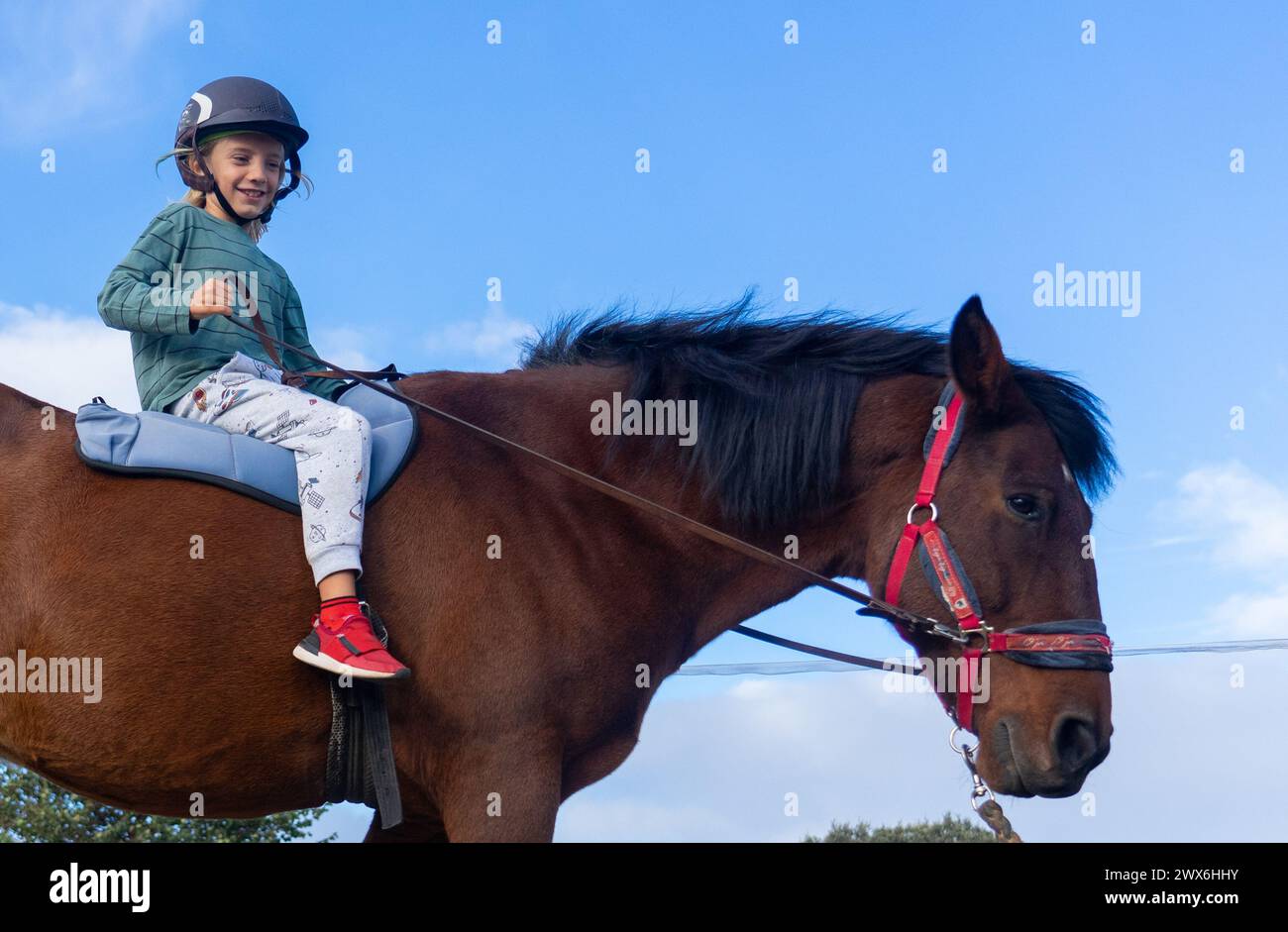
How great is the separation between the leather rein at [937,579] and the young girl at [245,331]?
20cm

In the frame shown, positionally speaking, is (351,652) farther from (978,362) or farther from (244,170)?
(978,362)

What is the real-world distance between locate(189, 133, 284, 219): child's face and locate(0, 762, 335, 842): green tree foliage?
1145cm

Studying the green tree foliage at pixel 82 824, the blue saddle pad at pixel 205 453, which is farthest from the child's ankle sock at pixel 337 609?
the green tree foliage at pixel 82 824

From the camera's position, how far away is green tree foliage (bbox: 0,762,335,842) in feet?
49.0

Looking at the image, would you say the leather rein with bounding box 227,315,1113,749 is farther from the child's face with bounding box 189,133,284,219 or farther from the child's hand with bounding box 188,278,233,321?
the child's face with bounding box 189,133,284,219

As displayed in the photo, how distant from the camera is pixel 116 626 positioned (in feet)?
13.8

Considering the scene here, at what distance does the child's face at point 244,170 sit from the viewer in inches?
207

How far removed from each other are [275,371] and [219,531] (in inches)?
42.0

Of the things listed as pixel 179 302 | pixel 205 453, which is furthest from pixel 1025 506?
pixel 179 302

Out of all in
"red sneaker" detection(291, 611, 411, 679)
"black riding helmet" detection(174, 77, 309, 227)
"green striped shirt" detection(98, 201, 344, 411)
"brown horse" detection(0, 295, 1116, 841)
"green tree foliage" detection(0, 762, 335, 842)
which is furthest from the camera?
"green tree foliage" detection(0, 762, 335, 842)

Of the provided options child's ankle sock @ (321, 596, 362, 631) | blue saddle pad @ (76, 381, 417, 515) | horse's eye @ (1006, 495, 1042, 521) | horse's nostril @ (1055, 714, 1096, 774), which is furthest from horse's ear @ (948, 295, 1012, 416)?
child's ankle sock @ (321, 596, 362, 631)

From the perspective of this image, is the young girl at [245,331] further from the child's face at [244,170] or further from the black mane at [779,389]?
the black mane at [779,389]

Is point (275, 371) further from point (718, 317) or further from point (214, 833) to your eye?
point (214, 833)
